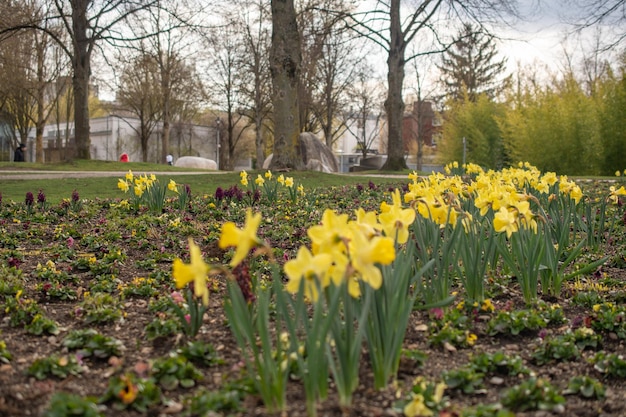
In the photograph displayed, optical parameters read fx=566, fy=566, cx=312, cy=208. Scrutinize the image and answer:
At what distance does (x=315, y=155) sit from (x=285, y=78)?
23.0 ft

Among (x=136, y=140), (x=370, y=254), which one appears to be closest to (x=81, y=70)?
(x=370, y=254)

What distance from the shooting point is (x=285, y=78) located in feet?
39.9

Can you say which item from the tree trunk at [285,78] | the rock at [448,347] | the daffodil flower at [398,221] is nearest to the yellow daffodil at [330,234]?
the daffodil flower at [398,221]

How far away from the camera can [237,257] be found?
1454 mm

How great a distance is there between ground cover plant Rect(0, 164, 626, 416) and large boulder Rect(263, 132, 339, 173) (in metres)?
14.2

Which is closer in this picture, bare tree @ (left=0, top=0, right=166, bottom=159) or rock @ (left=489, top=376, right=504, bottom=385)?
rock @ (left=489, top=376, right=504, bottom=385)

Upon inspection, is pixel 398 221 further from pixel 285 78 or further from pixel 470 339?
pixel 285 78

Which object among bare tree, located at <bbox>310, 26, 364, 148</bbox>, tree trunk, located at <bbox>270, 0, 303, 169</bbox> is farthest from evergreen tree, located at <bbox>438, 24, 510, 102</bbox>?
tree trunk, located at <bbox>270, 0, 303, 169</bbox>

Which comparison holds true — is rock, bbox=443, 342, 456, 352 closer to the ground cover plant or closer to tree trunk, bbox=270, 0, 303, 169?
the ground cover plant

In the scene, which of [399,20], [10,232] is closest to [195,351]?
[10,232]

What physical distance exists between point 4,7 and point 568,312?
672 inches

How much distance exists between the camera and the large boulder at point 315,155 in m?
18.2

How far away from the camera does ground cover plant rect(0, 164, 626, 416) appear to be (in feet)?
5.38

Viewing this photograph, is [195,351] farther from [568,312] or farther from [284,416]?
[568,312]
